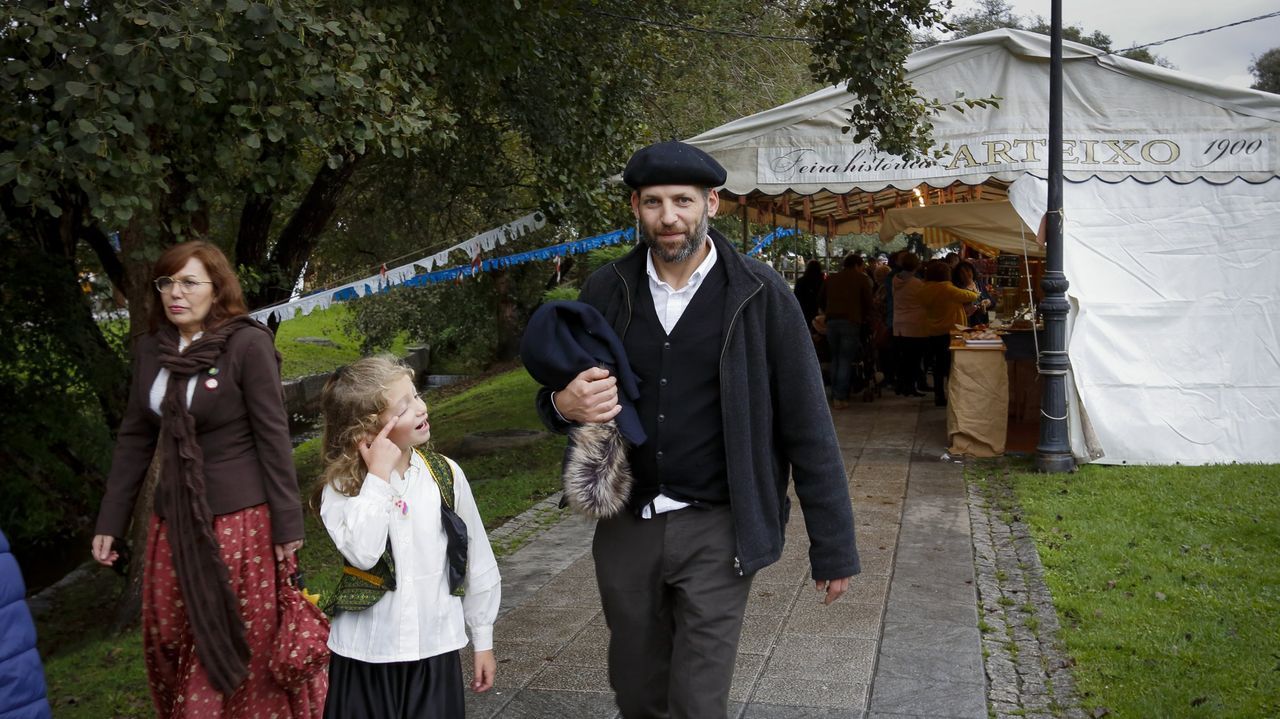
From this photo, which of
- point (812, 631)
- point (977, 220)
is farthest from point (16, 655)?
point (977, 220)

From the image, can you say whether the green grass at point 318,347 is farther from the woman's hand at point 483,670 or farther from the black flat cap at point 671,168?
the black flat cap at point 671,168

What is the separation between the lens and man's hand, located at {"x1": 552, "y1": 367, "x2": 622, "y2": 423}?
3.18 meters

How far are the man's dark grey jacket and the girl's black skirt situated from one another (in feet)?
2.66

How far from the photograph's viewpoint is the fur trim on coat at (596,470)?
3.25 m

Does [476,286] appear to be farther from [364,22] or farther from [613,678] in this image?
[613,678]

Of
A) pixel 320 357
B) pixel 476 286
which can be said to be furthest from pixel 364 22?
pixel 320 357

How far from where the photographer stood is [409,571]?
342cm

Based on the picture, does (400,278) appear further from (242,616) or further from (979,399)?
(242,616)

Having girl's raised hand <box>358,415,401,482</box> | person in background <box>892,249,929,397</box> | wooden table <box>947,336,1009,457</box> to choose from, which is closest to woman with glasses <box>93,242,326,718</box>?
girl's raised hand <box>358,415,401,482</box>

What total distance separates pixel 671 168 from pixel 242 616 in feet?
7.18

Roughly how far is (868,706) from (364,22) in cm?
414

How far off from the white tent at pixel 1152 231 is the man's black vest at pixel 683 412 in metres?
7.20

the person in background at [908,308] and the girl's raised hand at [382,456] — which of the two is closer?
the girl's raised hand at [382,456]

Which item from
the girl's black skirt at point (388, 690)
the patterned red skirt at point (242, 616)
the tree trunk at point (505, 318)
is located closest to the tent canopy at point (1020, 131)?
the patterned red skirt at point (242, 616)
